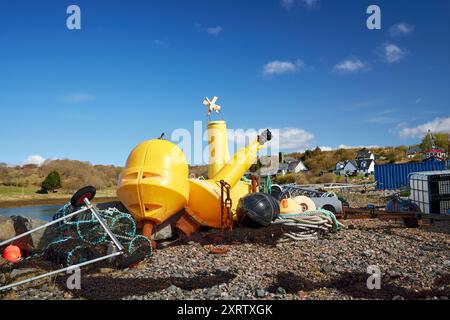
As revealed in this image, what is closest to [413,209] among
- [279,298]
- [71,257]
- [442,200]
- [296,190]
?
[442,200]

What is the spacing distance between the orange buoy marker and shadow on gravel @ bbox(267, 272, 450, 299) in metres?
7.24

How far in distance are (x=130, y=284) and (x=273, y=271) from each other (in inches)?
110

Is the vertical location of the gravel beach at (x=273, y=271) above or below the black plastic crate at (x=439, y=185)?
below

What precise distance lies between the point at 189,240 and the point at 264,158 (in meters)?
5.56

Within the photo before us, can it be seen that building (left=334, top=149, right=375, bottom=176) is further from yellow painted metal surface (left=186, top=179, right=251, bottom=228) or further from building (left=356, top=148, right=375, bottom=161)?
yellow painted metal surface (left=186, top=179, right=251, bottom=228)

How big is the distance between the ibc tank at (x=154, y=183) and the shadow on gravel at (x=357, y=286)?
4.69 m

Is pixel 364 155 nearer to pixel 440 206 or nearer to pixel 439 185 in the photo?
pixel 439 185

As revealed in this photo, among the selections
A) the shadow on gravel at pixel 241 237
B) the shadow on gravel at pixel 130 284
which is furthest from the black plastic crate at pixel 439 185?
the shadow on gravel at pixel 130 284

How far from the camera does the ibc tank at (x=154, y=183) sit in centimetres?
1157

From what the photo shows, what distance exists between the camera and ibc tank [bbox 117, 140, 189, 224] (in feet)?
38.0

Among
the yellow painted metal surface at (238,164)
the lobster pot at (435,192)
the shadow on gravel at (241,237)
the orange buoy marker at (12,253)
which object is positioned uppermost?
the yellow painted metal surface at (238,164)

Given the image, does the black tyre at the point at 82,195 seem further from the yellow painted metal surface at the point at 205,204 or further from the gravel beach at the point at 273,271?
the yellow painted metal surface at the point at 205,204

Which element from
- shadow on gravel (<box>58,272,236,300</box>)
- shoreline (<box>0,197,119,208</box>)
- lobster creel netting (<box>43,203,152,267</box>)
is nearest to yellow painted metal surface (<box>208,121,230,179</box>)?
lobster creel netting (<box>43,203,152,267</box>)
